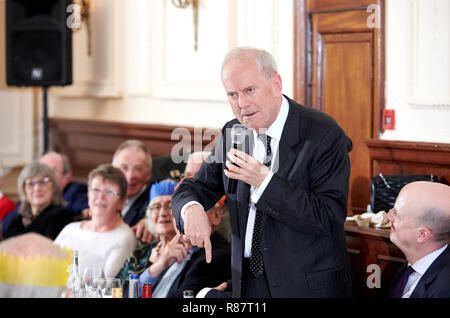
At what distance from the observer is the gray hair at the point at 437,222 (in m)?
2.46

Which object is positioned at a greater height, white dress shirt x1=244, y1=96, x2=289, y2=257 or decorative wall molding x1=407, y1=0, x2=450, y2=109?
decorative wall molding x1=407, y1=0, x2=450, y2=109

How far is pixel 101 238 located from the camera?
3582mm

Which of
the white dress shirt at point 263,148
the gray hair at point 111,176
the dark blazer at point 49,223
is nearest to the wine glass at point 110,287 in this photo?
the white dress shirt at point 263,148

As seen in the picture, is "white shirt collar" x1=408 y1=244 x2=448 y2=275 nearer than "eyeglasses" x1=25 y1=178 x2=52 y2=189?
Yes

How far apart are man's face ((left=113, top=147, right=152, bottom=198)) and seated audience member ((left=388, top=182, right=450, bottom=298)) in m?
2.20

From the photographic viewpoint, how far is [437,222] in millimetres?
2457

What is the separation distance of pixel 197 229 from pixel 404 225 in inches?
29.2

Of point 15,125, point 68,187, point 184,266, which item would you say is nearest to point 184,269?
point 184,266

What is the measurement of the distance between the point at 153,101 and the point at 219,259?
97.5 inches

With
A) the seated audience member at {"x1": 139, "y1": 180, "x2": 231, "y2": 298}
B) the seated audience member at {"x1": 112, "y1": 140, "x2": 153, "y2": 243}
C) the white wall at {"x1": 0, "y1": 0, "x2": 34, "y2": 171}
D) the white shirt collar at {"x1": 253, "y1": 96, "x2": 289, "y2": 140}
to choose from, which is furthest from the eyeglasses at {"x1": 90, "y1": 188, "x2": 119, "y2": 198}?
the white wall at {"x1": 0, "y1": 0, "x2": 34, "y2": 171}

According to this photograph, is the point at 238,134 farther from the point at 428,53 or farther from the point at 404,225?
the point at 428,53

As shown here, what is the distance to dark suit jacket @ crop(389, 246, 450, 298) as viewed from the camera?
2.34 metres

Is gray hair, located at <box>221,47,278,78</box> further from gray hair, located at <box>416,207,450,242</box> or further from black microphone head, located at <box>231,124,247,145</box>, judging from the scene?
gray hair, located at <box>416,207,450,242</box>
